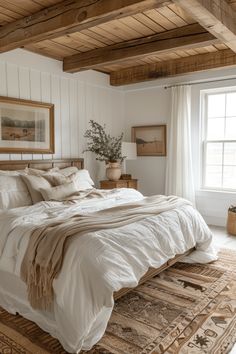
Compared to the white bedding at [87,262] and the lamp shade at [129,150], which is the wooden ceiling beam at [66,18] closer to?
the white bedding at [87,262]

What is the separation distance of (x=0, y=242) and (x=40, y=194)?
0.98m

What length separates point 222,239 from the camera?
4422mm

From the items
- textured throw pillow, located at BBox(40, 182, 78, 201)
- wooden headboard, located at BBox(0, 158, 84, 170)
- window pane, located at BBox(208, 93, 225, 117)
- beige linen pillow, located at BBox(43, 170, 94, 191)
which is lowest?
textured throw pillow, located at BBox(40, 182, 78, 201)

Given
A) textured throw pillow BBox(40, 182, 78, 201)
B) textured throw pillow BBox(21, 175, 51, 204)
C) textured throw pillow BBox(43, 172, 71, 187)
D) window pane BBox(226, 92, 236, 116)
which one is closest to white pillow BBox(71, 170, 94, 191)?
textured throw pillow BBox(43, 172, 71, 187)

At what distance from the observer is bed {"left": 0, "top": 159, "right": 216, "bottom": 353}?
199 cm

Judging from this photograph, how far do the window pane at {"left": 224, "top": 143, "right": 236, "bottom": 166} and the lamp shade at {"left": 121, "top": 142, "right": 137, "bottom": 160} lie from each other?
154 cm

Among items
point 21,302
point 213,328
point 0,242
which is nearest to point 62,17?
point 0,242

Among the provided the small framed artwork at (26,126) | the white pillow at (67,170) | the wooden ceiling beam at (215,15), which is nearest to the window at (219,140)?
the wooden ceiling beam at (215,15)

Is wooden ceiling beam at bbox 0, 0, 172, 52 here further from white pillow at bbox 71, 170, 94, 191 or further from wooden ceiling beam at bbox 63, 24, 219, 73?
white pillow at bbox 71, 170, 94, 191

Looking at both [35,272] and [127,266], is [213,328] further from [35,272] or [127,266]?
[35,272]

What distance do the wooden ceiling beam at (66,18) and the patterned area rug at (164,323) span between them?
8.05ft

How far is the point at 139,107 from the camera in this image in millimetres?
5754

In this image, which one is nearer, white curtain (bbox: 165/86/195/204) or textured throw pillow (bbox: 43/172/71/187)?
textured throw pillow (bbox: 43/172/71/187)

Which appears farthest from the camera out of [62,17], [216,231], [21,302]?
[216,231]
